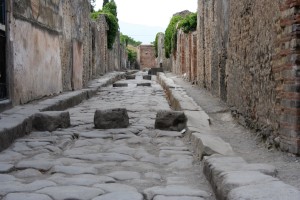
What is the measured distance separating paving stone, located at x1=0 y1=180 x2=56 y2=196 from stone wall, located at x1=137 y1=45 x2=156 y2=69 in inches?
2110

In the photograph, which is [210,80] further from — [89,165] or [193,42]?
[89,165]

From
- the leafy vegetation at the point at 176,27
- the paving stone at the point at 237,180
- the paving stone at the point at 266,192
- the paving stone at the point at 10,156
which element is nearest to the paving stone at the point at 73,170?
the paving stone at the point at 10,156

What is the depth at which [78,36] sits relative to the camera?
13.0 metres

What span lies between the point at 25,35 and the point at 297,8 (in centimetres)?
533

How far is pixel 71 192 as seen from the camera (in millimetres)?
2928

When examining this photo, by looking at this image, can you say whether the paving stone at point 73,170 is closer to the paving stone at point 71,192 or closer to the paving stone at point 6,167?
the paving stone at point 6,167

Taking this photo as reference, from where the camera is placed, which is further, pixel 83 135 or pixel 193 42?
pixel 193 42

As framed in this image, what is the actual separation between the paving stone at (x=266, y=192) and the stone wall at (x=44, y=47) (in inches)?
202

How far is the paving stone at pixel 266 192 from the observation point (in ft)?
7.65

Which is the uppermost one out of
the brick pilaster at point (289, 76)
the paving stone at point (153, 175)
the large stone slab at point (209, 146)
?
the brick pilaster at point (289, 76)

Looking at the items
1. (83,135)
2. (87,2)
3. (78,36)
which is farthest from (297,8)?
(87,2)

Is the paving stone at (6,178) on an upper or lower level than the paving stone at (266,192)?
lower

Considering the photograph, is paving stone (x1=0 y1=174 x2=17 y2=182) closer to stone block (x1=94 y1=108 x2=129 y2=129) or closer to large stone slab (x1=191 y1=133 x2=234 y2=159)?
large stone slab (x1=191 y1=133 x2=234 y2=159)

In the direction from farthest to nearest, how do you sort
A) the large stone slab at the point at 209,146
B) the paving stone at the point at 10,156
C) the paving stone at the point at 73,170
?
the paving stone at the point at 10,156 < the large stone slab at the point at 209,146 < the paving stone at the point at 73,170
